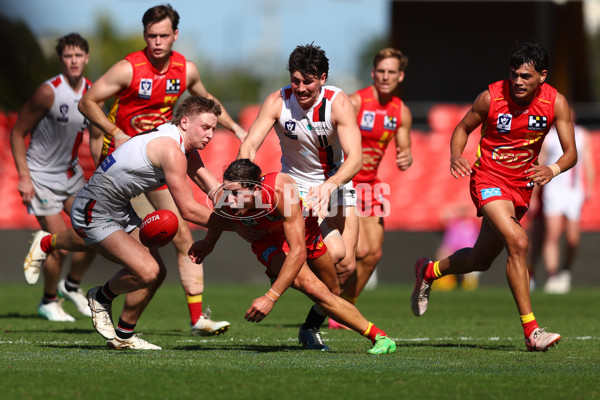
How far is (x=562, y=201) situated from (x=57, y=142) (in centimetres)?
778

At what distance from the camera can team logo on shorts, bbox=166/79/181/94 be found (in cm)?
872

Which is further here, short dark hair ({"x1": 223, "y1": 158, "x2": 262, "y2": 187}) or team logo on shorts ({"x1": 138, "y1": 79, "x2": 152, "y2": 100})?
team logo on shorts ({"x1": 138, "y1": 79, "x2": 152, "y2": 100})

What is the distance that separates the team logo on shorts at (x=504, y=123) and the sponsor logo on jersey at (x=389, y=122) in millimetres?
2225

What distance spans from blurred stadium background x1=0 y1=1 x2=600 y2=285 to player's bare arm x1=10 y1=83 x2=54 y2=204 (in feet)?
9.21

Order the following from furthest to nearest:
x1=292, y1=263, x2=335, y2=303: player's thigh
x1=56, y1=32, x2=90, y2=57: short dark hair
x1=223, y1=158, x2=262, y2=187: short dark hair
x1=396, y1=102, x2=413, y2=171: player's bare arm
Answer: x1=396, y1=102, x2=413, y2=171: player's bare arm, x1=56, y1=32, x2=90, y2=57: short dark hair, x1=292, y1=263, x2=335, y2=303: player's thigh, x1=223, y1=158, x2=262, y2=187: short dark hair

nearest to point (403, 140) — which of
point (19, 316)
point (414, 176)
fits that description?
point (19, 316)

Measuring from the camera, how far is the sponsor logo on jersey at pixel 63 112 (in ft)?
32.2

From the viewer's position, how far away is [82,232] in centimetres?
701

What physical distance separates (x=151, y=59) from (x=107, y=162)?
1949mm

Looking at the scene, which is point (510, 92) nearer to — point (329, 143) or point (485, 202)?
point (485, 202)

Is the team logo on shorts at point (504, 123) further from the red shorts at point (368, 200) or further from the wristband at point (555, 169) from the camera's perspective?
the red shorts at point (368, 200)

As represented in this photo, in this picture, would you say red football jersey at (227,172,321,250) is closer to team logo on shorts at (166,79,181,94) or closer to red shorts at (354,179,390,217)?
team logo on shorts at (166,79,181,94)

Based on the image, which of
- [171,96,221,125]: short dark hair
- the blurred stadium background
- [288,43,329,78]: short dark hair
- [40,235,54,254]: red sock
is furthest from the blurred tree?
[171,96,221,125]: short dark hair

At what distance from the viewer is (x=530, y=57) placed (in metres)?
7.31
